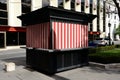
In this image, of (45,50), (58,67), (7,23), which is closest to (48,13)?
(45,50)

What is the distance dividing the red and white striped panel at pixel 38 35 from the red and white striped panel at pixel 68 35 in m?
0.41

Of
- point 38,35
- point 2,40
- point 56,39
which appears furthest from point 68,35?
point 2,40

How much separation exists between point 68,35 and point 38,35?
1.61 m

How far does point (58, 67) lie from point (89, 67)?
236 centimetres

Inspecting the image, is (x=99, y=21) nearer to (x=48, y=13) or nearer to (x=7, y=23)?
(x=7, y=23)

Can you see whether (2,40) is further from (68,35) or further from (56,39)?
(56,39)

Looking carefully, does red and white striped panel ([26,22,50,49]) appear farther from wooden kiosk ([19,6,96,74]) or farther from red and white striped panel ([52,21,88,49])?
red and white striped panel ([52,21,88,49])

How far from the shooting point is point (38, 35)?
34.4ft

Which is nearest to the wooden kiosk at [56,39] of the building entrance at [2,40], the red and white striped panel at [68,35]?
the red and white striped panel at [68,35]

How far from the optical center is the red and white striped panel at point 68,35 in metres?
9.66

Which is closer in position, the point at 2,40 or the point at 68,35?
the point at 68,35

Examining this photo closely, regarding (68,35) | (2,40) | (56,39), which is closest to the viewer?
(56,39)

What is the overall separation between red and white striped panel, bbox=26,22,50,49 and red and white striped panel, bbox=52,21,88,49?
0.41 m

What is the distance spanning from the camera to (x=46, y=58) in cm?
968
